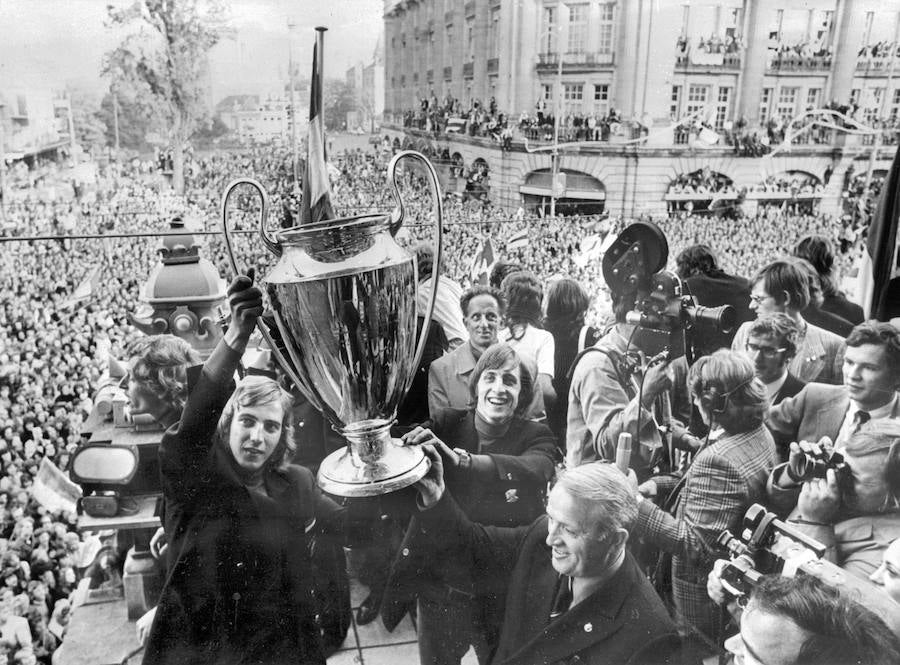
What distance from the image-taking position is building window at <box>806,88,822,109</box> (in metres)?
2.62

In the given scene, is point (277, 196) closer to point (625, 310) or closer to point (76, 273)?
point (76, 273)

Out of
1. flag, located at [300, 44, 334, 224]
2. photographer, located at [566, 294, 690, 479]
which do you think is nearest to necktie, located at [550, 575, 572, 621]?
photographer, located at [566, 294, 690, 479]

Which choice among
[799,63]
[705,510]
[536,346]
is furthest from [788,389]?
[799,63]

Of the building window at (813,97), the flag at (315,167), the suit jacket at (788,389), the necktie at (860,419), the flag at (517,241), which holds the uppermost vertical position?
the building window at (813,97)

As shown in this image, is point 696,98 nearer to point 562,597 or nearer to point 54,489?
point 562,597

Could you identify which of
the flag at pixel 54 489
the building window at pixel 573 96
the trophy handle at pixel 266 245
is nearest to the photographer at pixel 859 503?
the building window at pixel 573 96

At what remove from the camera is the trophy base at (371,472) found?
229 centimetres

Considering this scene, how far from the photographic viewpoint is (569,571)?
8.36 feet

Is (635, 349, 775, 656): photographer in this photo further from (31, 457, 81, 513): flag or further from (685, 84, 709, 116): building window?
(31, 457, 81, 513): flag

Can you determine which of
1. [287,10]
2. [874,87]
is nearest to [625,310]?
[874,87]

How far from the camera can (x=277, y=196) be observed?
233 cm

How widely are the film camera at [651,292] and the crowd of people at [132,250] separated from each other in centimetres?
5

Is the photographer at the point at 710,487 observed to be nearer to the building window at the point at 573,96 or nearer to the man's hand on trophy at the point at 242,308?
the building window at the point at 573,96

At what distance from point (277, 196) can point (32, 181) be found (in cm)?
85
